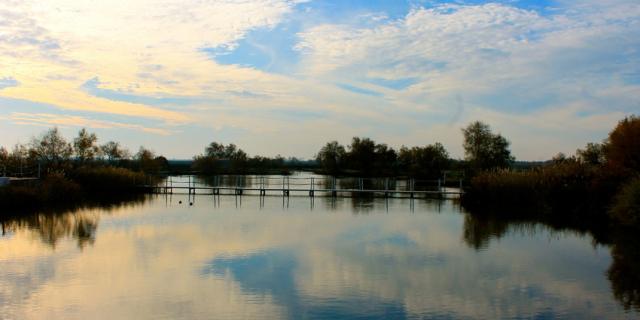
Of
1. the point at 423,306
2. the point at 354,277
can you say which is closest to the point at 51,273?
the point at 354,277

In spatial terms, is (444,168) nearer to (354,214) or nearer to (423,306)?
(354,214)

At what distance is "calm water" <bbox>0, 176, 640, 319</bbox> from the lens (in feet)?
26.9

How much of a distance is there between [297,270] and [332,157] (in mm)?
64773

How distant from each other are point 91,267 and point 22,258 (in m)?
2.03

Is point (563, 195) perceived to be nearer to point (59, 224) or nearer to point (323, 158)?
point (59, 224)

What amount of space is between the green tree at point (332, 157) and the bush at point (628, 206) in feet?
185

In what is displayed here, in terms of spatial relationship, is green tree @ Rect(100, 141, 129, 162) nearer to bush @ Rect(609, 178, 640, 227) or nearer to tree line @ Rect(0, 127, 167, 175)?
Answer: tree line @ Rect(0, 127, 167, 175)

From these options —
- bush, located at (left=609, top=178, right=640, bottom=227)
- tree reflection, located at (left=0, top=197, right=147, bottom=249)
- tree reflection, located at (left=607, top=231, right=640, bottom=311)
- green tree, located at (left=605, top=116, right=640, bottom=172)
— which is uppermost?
green tree, located at (left=605, top=116, right=640, bottom=172)

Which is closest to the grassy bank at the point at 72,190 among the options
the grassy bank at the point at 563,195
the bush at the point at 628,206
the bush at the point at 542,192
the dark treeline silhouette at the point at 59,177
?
the dark treeline silhouette at the point at 59,177

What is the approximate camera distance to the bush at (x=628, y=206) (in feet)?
55.2

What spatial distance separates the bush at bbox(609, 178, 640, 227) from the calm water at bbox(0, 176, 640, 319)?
220 cm

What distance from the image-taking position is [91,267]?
10844mm

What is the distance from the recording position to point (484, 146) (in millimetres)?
57219

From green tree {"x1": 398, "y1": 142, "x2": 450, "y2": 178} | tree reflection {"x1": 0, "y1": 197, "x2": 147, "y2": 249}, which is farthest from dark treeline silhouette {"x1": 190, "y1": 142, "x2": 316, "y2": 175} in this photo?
tree reflection {"x1": 0, "y1": 197, "x2": 147, "y2": 249}
